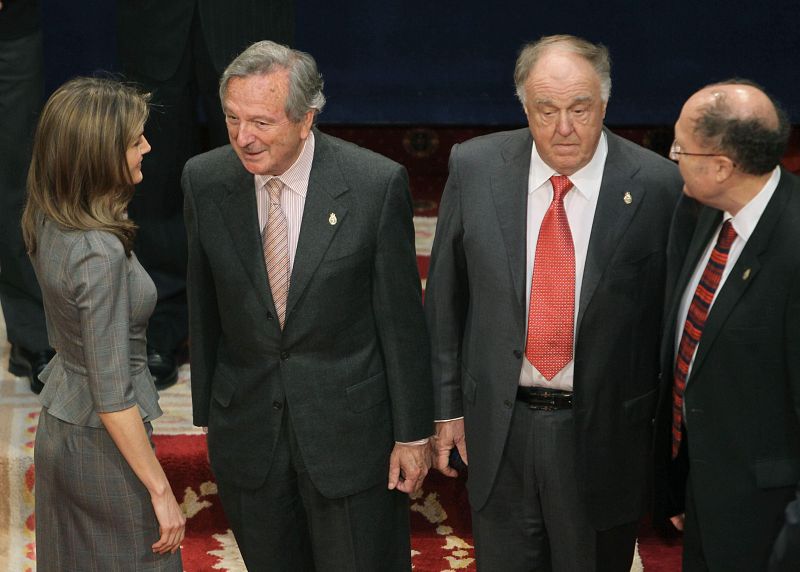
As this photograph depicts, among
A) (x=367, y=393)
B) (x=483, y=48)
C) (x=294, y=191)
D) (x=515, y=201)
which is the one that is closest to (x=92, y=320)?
(x=294, y=191)

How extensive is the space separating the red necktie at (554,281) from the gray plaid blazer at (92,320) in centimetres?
83

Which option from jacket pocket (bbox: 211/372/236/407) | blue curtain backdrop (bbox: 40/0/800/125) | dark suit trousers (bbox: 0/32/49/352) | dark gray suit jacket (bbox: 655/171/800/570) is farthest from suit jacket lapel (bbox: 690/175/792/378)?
blue curtain backdrop (bbox: 40/0/800/125)

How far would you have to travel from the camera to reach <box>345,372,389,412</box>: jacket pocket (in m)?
2.82

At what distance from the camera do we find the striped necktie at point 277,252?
9.11ft

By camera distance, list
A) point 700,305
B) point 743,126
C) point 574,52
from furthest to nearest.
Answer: point 574,52
point 700,305
point 743,126

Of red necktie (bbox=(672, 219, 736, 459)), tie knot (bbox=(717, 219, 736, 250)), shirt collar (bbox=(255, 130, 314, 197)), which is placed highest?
shirt collar (bbox=(255, 130, 314, 197))

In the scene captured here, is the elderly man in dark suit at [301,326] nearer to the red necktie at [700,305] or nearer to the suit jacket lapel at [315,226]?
the suit jacket lapel at [315,226]

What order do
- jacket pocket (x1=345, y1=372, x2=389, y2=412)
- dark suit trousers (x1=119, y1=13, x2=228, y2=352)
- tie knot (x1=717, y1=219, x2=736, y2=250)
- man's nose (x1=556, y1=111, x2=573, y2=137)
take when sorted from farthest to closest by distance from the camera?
1. dark suit trousers (x1=119, y1=13, x2=228, y2=352)
2. jacket pocket (x1=345, y1=372, x2=389, y2=412)
3. man's nose (x1=556, y1=111, x2=573, y2=137)
4. tie knot (x1=717, y1=219, x2=736, y2=250)

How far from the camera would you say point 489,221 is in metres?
2.80

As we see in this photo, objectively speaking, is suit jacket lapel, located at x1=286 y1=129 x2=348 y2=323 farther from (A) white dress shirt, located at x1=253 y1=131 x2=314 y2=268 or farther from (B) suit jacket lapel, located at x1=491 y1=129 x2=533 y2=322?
(B) suit jacket lapel, located at x1=491 y1=129 x2=533 y2=322

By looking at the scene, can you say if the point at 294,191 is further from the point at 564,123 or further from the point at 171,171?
the point at 171,171

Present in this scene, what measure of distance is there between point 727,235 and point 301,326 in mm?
909

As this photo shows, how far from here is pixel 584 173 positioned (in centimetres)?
278

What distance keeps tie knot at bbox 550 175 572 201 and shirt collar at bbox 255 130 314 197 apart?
1.75 feet
